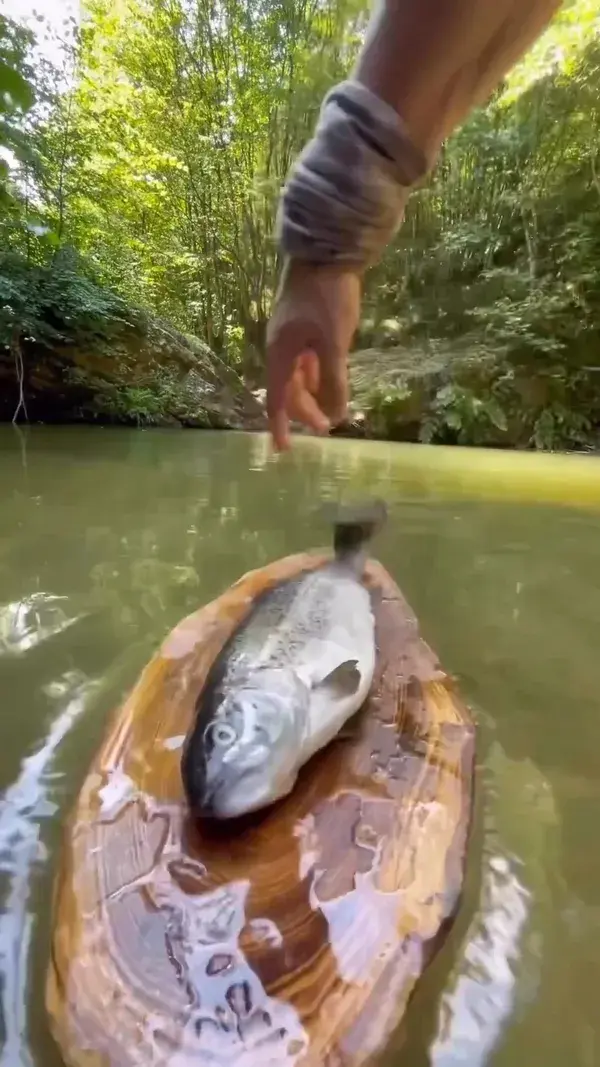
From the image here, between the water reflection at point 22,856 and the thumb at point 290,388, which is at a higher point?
the thumb at point 290,388

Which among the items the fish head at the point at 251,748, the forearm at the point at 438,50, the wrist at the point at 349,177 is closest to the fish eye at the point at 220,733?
the fish head at the point at 251,748

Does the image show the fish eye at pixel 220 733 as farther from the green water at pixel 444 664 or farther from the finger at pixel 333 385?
the finger at pixel 333 385

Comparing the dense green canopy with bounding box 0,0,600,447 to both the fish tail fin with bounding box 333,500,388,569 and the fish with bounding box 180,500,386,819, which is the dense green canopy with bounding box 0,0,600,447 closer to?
the fish tail fin with bounding box 333,500,388,569

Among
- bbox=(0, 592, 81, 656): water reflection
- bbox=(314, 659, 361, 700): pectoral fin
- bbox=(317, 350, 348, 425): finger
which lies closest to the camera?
bbox=(317, 350, 348, 425): finger

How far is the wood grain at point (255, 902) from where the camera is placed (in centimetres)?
46

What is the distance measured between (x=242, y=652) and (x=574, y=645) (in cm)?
80

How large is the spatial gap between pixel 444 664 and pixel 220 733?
67 cm

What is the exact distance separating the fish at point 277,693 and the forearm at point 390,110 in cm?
42

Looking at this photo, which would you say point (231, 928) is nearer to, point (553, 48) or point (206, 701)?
point (206, 701)

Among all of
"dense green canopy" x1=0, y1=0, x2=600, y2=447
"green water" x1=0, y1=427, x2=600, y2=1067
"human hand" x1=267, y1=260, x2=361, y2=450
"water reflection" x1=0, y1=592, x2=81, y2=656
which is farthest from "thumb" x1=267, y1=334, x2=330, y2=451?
"dense green canopy" x1=0, y1=0, x2=600, y2=447

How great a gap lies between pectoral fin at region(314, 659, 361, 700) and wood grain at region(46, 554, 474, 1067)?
46 mm

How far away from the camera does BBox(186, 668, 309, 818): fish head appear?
63 cm

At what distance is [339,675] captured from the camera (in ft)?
2.77

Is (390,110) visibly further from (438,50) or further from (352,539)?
(352,539)
